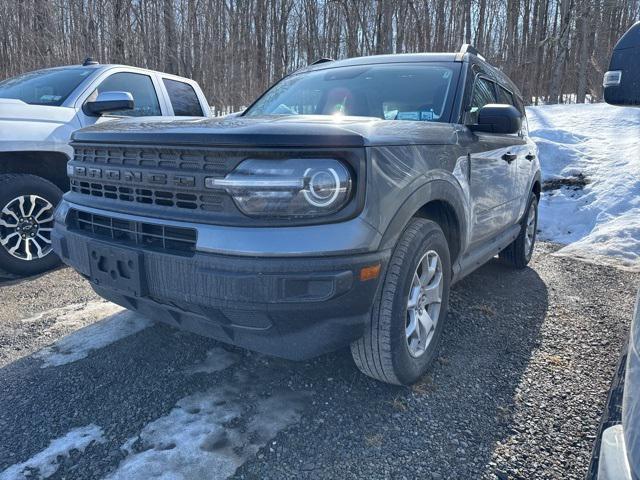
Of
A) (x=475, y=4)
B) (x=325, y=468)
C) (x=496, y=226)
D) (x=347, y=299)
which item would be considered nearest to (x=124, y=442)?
(x=325, y=468)

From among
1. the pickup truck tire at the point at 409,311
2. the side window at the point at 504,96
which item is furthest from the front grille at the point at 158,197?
the side window at the point at 504,96

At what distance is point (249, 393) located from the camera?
2.49 m

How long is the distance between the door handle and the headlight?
2.27 metres

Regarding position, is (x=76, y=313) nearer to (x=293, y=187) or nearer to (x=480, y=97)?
(x=293, y=187)

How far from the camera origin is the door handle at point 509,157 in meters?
3.75

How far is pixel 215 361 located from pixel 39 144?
266cm

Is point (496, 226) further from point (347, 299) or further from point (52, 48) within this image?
point (52, 48)

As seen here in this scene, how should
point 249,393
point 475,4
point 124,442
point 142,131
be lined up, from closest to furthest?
point 124,442
point 142,131
point 249,393
point 475,4

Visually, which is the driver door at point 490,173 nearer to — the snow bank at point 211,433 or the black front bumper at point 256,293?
the black front bumper at point 256,293

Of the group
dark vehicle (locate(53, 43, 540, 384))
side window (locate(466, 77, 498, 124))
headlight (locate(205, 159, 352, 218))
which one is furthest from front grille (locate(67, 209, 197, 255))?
side window (locate(466, 77, 498, 124))

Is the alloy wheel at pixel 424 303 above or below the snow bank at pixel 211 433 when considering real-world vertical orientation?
above

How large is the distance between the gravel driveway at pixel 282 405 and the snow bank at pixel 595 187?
267cm

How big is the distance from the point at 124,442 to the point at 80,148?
1.55 metres

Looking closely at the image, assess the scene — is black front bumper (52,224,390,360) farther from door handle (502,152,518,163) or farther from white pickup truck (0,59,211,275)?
white pickup truck (0,59,211,275)
